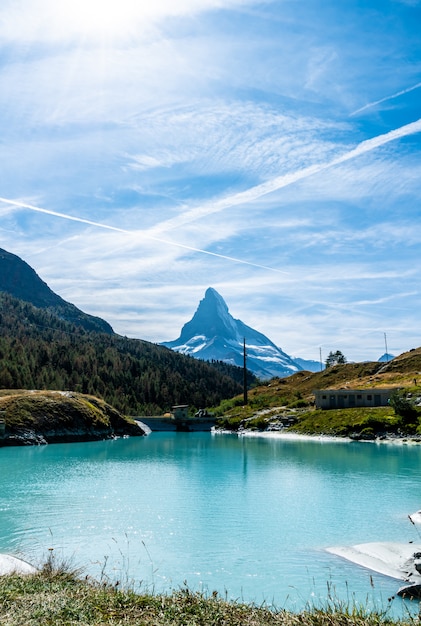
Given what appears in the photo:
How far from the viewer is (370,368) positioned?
168250 mm

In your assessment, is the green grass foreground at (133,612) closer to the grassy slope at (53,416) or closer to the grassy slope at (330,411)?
the grassy slope at (330,411)

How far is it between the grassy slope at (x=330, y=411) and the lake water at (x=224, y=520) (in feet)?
95.4

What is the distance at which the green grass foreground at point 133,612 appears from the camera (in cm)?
937

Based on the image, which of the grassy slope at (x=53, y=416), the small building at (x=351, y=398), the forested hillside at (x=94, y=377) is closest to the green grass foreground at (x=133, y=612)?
the grassy slope at (x=53, y=416)

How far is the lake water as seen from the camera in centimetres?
1850

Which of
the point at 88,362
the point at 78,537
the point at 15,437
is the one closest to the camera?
the point at 78,537

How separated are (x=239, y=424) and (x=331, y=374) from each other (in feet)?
217

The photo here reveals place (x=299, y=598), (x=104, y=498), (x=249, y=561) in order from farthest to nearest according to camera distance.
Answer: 1. (x=104, y=498)
2. (x=249, y=561)
3. (x=299, y=598)

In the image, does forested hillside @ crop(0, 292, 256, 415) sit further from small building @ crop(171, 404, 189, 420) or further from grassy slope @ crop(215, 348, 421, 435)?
grassy slope @ crop(215, 348, 421, 435)

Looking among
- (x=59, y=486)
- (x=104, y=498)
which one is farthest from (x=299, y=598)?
(x=59, y=486)

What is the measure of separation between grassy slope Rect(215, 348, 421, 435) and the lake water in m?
29.1

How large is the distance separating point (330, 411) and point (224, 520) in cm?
7839

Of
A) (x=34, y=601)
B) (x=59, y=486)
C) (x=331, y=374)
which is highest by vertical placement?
(x=331, y=374)

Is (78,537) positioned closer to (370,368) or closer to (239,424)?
(239,424)
